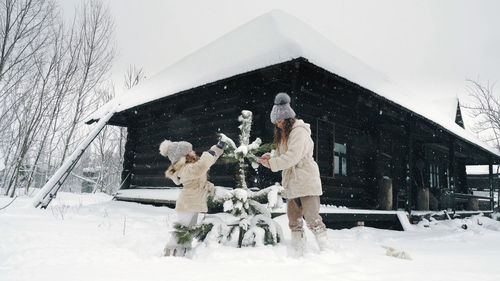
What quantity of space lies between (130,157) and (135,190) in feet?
4.53

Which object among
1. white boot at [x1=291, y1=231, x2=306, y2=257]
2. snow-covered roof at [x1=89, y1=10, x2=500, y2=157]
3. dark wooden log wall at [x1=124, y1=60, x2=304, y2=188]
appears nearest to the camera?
white boot at [x1=291, y1=231, x2=306, y2=257]

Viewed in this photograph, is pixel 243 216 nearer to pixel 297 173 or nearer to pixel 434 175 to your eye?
pixel 297 173

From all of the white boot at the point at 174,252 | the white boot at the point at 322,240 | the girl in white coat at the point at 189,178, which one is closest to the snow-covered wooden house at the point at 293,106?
the girl in white coat at the point at 189,178

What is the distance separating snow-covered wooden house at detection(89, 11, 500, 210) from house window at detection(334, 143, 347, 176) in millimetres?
27

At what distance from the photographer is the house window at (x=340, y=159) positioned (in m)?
8.22

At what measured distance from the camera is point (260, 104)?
7004 millimetres

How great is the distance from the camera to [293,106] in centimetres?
612

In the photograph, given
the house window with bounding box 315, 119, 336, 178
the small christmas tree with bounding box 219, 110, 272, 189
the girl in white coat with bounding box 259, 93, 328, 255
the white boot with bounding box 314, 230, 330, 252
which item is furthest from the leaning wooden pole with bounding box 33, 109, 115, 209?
the white boot with bounding box 314, 230, 330, 252

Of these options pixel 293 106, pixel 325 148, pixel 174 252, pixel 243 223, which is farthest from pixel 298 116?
pixel 174 252

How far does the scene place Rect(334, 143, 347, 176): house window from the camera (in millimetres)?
8218

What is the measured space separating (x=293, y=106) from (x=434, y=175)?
1149 cm

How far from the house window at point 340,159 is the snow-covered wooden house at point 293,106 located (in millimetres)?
27

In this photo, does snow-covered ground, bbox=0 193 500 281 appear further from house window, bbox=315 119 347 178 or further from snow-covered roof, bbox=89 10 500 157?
house window, bbox=315 119 347 178

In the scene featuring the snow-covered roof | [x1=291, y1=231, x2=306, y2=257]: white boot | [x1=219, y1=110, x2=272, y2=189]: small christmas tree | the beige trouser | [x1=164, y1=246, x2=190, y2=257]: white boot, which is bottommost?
[x1=164, y1=246, x2=190, y2=257]: white boot
